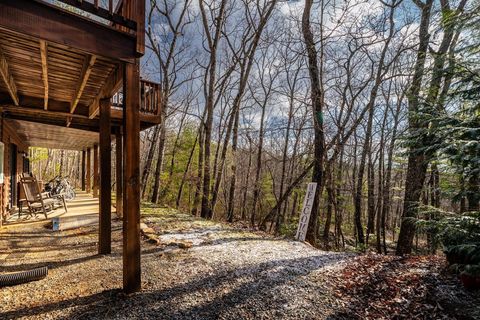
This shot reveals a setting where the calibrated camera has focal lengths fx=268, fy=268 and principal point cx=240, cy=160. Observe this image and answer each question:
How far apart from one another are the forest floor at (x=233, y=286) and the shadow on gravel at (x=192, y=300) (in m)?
0.01

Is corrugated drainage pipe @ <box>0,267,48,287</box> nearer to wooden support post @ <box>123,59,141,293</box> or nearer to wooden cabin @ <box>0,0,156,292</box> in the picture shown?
wooden cabin @ <box>0,0,156,292</box>

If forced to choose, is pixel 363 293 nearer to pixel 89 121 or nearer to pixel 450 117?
pixel 450 117

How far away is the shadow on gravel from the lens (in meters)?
2.64

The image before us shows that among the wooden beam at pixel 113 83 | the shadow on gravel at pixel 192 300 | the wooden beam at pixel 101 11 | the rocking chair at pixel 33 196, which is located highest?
the wooden beam at pixel 101 11

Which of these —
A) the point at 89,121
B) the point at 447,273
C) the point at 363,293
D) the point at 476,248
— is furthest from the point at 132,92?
the point at 89,121

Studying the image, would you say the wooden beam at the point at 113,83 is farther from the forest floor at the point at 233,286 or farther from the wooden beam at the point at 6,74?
the forest floor at the point at 233,286

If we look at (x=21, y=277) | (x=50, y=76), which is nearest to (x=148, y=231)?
(x=21, y=277)

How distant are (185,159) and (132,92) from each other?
605 inches

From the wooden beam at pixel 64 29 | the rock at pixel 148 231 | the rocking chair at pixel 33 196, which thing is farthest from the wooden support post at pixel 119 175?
the wooden beam at pixel 64 29

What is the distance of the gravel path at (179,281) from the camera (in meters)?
2.72

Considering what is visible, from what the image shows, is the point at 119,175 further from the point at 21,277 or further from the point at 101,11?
the point at 101,11

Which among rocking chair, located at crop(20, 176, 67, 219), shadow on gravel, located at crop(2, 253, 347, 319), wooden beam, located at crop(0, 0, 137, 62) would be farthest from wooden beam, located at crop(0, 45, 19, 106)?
shadow on gravel, located at crop(2, 253, 347, 319)

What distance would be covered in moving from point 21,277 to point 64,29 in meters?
2.99

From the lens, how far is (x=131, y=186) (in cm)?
300
